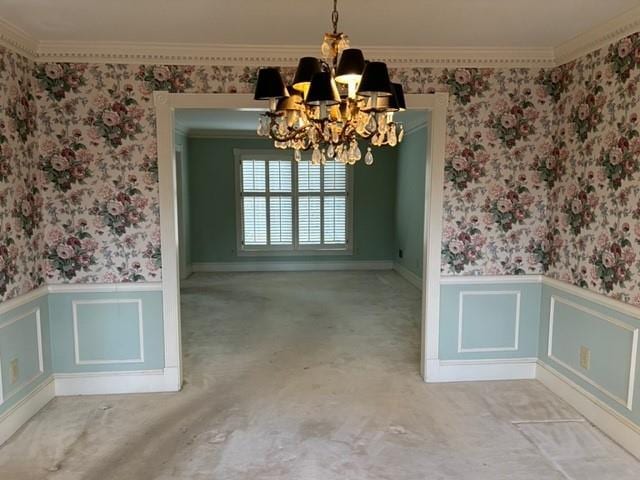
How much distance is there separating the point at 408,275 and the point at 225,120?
3721 mm

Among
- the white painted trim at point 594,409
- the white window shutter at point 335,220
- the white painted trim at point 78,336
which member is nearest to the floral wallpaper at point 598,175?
the white painted trim at point 594,409

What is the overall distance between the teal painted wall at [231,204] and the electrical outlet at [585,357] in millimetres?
5552

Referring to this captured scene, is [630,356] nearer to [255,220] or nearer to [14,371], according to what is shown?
[14,371]

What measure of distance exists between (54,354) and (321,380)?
198cm

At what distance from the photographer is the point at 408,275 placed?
775 centimetres

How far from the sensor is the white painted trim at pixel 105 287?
343cm

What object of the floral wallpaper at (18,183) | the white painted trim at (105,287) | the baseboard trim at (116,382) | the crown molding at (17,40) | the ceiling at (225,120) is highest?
the ceiling at (225,120)

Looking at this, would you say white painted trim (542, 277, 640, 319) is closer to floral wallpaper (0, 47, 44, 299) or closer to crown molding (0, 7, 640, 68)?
crown molding (0, 7, 640, 68)

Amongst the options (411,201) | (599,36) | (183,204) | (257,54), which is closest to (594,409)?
(599,36)

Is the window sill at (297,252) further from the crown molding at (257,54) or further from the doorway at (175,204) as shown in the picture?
the crown molding at (257,54)

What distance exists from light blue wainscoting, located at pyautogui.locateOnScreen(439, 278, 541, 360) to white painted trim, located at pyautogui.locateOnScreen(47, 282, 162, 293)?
2.19 meters

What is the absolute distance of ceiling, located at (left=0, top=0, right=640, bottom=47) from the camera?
2.55 m

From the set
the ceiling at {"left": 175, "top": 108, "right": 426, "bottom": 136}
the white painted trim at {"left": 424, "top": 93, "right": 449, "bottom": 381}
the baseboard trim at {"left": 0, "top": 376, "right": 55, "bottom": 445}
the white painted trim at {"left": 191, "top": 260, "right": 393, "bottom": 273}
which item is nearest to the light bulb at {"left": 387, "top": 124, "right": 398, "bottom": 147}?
the white painted trim at {"left": 424, "top": 93, "right": 449, "bottom": 381}

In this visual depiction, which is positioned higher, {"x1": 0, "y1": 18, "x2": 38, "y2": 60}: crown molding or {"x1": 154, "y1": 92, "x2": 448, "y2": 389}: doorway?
{"x1": 0, "y1": 18, "x2": 38, "y2": 60}: crown molding
